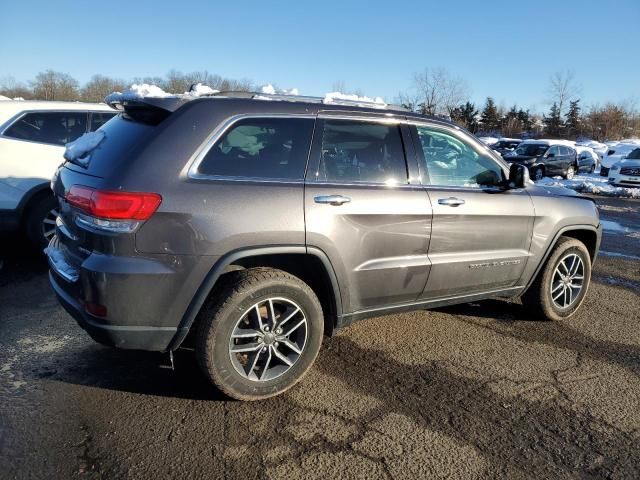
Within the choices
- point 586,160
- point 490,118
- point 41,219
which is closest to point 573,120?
point 490,118

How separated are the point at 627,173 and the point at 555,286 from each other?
54.7ft

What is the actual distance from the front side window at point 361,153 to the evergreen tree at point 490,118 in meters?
73.6

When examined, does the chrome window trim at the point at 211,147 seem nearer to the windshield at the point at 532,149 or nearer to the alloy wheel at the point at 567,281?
the alloy wheel at the point at 567,281

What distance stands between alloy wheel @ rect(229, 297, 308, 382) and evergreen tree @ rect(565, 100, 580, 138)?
225 ft

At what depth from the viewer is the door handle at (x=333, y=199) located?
3.06 meters

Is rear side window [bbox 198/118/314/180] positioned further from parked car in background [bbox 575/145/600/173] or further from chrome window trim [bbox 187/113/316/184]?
parked car in background [bbox 575/145/600/173]

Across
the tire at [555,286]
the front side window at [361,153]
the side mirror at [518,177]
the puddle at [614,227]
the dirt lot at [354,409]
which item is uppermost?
the front side window at [361,153]

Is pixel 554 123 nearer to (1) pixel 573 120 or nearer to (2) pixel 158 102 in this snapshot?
(1) pixel 573 120

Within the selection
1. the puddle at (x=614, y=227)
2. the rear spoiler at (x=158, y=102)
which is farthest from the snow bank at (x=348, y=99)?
the puddle at (x=614, y=227)

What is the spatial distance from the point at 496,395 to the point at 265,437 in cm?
155

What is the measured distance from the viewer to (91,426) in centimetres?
276

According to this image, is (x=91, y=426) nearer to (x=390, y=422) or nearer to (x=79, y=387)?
(x=79, y=387)

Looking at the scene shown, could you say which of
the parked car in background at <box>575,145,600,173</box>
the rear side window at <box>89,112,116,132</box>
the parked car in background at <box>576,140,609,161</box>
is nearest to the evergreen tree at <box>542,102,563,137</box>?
the parked car in background at <box>576,140,609,161</box>

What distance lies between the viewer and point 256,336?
3.01 meters
